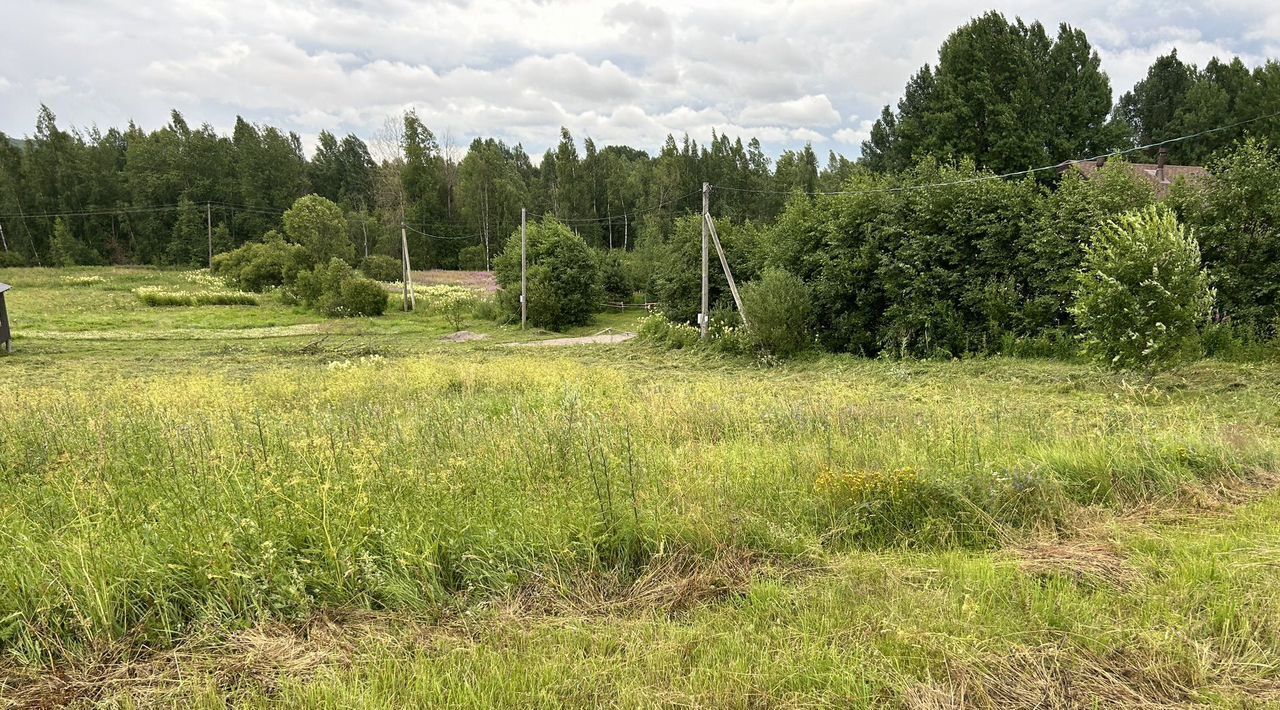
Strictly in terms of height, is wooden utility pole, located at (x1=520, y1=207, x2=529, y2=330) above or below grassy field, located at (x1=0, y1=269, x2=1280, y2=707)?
above

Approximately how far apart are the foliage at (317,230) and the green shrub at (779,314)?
32838mm

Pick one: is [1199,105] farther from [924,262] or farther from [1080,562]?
[1080,562]

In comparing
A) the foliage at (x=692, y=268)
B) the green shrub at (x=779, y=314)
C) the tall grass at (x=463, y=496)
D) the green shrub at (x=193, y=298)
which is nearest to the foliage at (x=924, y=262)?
the green shrub at (x=779, y=314)

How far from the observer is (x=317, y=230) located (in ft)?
133

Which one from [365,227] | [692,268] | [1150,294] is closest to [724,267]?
[692,268]

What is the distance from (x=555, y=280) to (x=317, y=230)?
20.7 m

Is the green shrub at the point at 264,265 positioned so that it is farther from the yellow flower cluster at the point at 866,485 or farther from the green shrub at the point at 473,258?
the yellow flower cluster at the point at 866,485

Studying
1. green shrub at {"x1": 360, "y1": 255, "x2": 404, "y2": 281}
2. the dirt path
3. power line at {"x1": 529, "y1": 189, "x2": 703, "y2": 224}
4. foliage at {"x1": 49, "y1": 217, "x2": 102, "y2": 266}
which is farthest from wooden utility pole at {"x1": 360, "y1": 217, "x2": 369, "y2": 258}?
the dirt path

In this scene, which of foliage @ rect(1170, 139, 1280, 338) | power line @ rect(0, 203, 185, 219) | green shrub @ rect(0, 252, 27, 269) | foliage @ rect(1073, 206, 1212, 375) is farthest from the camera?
power line @ rect(0, 203, 185, 219)

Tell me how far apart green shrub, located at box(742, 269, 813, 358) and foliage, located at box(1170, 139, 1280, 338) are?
8209 millimetres

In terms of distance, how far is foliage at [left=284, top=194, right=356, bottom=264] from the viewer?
40188 millimetres

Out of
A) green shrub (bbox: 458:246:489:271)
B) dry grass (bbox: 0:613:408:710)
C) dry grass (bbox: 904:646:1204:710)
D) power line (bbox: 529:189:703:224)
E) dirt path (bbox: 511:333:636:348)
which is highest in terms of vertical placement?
power line (bbox: 529:189:703:224)

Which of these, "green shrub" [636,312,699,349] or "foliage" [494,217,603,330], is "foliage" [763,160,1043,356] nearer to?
"green shrub" [636,312,699,349]

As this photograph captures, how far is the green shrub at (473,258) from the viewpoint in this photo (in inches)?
2340
